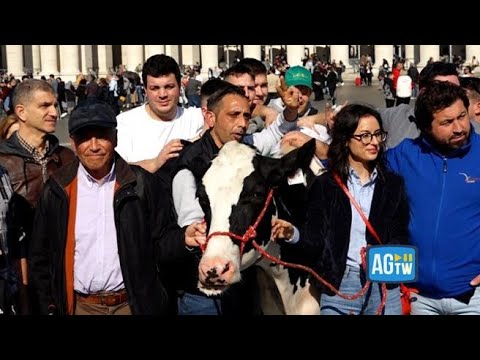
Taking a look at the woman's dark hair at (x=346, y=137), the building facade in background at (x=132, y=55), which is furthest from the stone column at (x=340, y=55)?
the woman's dark hair at (x=346, y=137)

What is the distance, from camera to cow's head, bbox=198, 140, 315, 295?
15.2 ft

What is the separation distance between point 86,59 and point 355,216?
223ft

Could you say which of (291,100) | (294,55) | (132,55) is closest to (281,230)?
(291,100)

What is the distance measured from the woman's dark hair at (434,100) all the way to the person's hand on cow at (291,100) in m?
1.61

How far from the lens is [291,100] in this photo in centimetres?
678

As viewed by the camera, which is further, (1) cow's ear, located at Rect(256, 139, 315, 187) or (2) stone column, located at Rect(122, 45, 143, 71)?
(2) stone column, located at Rect(122, 45, 143, 71)

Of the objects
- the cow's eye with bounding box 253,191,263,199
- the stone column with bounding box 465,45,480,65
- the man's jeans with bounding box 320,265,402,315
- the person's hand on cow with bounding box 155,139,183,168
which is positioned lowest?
the man's jeans with bounding box 320,265,402,315

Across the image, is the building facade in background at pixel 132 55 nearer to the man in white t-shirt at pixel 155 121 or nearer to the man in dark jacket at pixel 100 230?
the man in white t-shirt at pixel 155 121

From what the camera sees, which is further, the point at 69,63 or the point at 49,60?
the point at 49,60

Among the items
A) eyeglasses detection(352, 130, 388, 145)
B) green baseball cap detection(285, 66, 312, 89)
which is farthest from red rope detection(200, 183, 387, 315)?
green baseball cap detection(285, 66, 312, 89)

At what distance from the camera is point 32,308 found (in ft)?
18.0

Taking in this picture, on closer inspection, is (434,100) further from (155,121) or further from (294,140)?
(155,121)

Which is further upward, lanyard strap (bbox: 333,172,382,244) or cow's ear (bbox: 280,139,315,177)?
cow's ear (bbox: 280,139,315,177)

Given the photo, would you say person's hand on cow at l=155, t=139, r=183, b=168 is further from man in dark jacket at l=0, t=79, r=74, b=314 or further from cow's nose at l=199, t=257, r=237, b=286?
cow's nose at l=199, t=257, r=237, b=286
